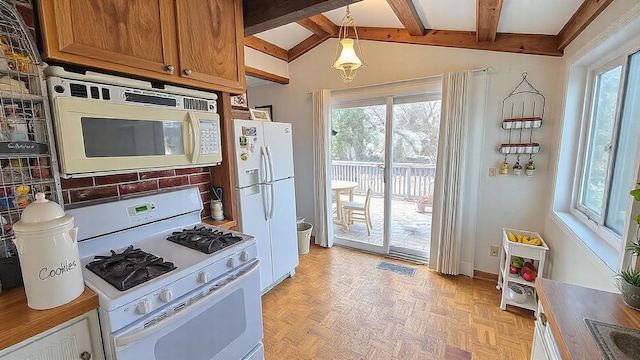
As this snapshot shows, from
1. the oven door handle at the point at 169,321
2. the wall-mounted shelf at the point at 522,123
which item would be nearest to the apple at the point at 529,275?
the wall-mounted shelf at the point at 522,123

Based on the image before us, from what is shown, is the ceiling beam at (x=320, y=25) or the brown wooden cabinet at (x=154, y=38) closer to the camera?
the brown wooden cabinet at (x=154, y=38)

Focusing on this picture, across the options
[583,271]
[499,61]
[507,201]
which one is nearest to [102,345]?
[583,271]

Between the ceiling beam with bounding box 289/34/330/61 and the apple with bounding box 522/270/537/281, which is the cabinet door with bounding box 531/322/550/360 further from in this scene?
the ceiling beam with bounding box 289/34/330/61

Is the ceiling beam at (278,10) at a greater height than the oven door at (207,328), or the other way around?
the ceiling beam at (278,10)

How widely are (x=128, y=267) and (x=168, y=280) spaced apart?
222 millimetres

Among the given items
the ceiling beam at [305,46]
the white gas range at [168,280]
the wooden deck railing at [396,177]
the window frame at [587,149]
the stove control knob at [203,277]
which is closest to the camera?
the white gas range at [168,280]

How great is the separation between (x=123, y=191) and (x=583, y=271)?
9.53 ft

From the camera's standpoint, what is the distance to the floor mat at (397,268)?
2945mm

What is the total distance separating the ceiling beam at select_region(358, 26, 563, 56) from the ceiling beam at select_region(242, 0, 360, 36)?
145 centimetres

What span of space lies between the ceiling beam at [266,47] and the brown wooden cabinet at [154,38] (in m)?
1.22

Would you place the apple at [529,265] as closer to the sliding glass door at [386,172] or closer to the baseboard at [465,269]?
the baseboard at [465,269]

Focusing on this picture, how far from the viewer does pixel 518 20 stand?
211 centimetres

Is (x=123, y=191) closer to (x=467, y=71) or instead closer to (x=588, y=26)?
(x=467, y=71)

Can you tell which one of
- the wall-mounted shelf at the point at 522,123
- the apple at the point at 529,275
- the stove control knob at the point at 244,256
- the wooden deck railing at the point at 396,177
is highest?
the wall-mounted shelf at the point at 522,123
